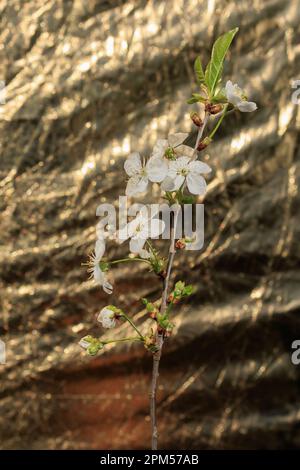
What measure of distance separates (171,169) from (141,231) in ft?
0.22

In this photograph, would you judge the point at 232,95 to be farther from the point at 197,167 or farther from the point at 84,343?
the point at 84,343

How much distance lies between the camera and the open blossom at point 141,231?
57cm

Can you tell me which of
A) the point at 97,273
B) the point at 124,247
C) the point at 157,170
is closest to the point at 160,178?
the point at 157,170

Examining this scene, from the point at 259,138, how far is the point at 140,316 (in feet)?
1.45

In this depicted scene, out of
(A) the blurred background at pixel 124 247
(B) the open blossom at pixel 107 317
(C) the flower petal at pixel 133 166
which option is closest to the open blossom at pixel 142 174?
(C) the flower petal at pixel 133 166

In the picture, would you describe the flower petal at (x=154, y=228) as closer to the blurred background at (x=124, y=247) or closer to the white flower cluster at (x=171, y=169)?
the white flower cluster at (x=171, y=169)

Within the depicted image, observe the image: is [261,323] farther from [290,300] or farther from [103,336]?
[103,336]

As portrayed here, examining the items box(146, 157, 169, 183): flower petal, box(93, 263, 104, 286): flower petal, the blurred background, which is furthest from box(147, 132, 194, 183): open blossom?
the blurred background

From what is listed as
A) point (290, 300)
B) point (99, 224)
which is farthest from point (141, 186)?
point (290, 300)

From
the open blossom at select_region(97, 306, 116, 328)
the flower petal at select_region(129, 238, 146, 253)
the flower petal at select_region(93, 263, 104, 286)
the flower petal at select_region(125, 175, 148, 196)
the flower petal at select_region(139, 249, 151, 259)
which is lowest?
the open blossom at select_region(97, 306, 116, 328)

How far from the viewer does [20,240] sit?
123 cm

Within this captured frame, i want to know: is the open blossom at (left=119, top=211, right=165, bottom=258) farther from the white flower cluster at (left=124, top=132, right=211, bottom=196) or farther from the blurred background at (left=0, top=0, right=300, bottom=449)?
the blurred background at (left=0, top=0, right=300, bottom=449)

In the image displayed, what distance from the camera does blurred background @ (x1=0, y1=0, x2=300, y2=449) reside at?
123 cm
